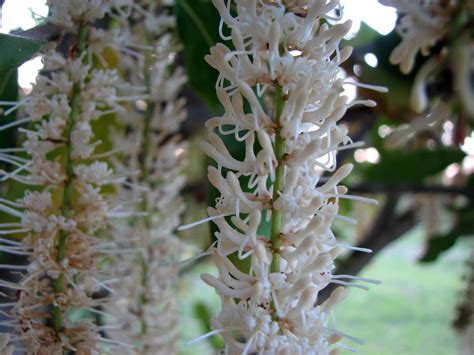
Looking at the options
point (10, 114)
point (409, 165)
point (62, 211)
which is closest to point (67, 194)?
point (62, 211)

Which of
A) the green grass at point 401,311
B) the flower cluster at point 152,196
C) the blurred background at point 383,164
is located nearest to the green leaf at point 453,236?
the blurred background at point 383,164

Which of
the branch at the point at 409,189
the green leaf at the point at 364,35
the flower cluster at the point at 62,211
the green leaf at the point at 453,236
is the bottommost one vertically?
the green leaf at the point at 453,236

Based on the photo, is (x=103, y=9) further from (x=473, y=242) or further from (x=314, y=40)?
(x=473, y=242)

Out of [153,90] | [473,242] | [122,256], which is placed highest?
[153,90]

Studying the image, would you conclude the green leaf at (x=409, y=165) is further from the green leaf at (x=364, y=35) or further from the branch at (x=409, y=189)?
the green leaf at (x=364, y=35)

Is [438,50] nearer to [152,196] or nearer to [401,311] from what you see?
[152,196]

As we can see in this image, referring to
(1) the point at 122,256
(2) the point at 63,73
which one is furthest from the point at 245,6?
(1) the point at 122,256

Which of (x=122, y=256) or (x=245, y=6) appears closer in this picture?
(x=245, y=6)

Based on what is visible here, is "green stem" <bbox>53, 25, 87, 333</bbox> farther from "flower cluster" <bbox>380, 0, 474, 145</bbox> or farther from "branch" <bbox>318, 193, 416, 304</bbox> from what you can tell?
"branch" <bbox>318, 193, 416, 304</bbox>

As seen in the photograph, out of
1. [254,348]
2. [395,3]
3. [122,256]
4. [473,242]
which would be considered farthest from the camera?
[473,242]
